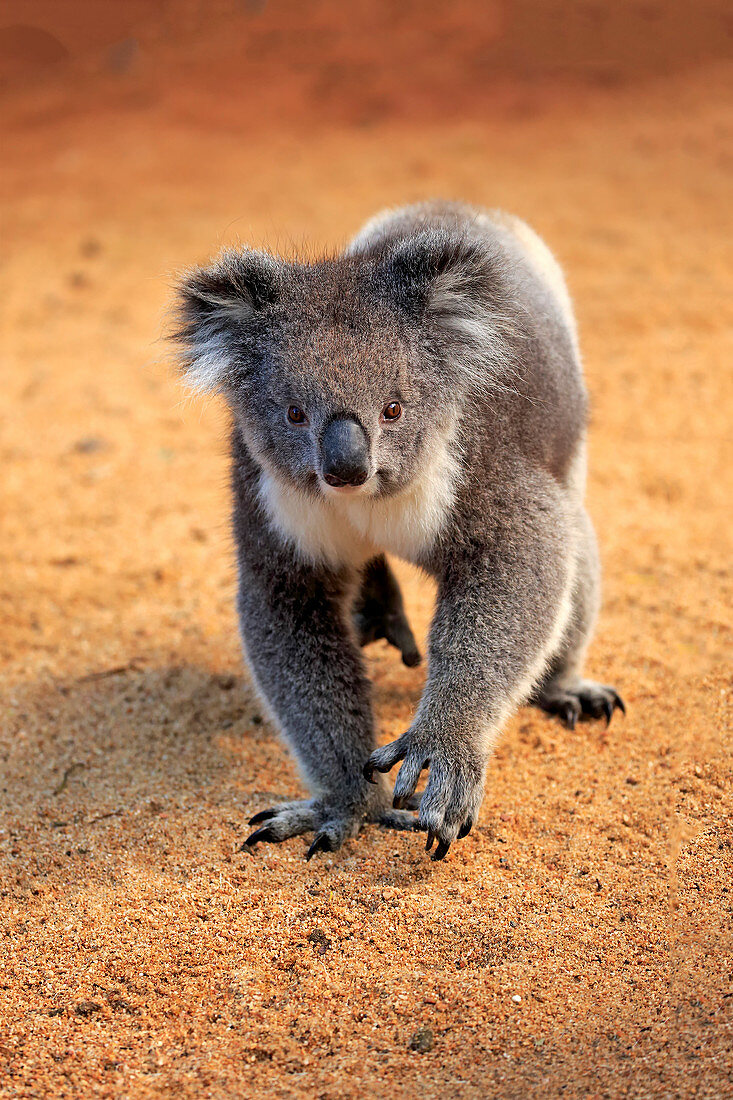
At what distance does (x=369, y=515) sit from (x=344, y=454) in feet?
1.25

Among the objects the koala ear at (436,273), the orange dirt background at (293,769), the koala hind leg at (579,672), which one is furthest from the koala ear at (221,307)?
the koala hind leg at (579,672)

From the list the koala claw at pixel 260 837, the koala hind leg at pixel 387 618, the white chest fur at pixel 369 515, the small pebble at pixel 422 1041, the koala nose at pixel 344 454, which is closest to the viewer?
the small pebble at pixel 422 1041

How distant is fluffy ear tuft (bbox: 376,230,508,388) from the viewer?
9.82 ft

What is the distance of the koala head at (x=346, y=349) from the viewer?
2805 millimetres

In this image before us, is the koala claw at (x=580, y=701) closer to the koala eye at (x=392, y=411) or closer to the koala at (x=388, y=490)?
the koala at (x=388, y=490)

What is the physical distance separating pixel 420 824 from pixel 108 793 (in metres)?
1.17

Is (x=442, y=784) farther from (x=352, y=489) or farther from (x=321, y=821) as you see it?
(x=352, y=489)

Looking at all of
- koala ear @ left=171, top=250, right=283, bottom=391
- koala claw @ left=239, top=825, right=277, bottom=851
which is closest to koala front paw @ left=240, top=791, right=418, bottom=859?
koala claw @ left=239, top=825, right=277, bottom=851

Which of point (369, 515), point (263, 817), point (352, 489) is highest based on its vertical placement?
point (352, 489)

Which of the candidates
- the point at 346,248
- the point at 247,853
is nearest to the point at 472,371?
the point at 346,248

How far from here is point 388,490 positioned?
2885mm

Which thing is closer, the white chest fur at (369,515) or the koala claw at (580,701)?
the white chest fur at (369,515)

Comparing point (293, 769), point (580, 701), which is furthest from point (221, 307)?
point (580, 701)

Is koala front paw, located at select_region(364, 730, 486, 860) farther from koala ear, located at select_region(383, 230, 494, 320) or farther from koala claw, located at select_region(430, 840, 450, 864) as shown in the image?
koala ear, located at select_region(383, 230, 494, 320)
